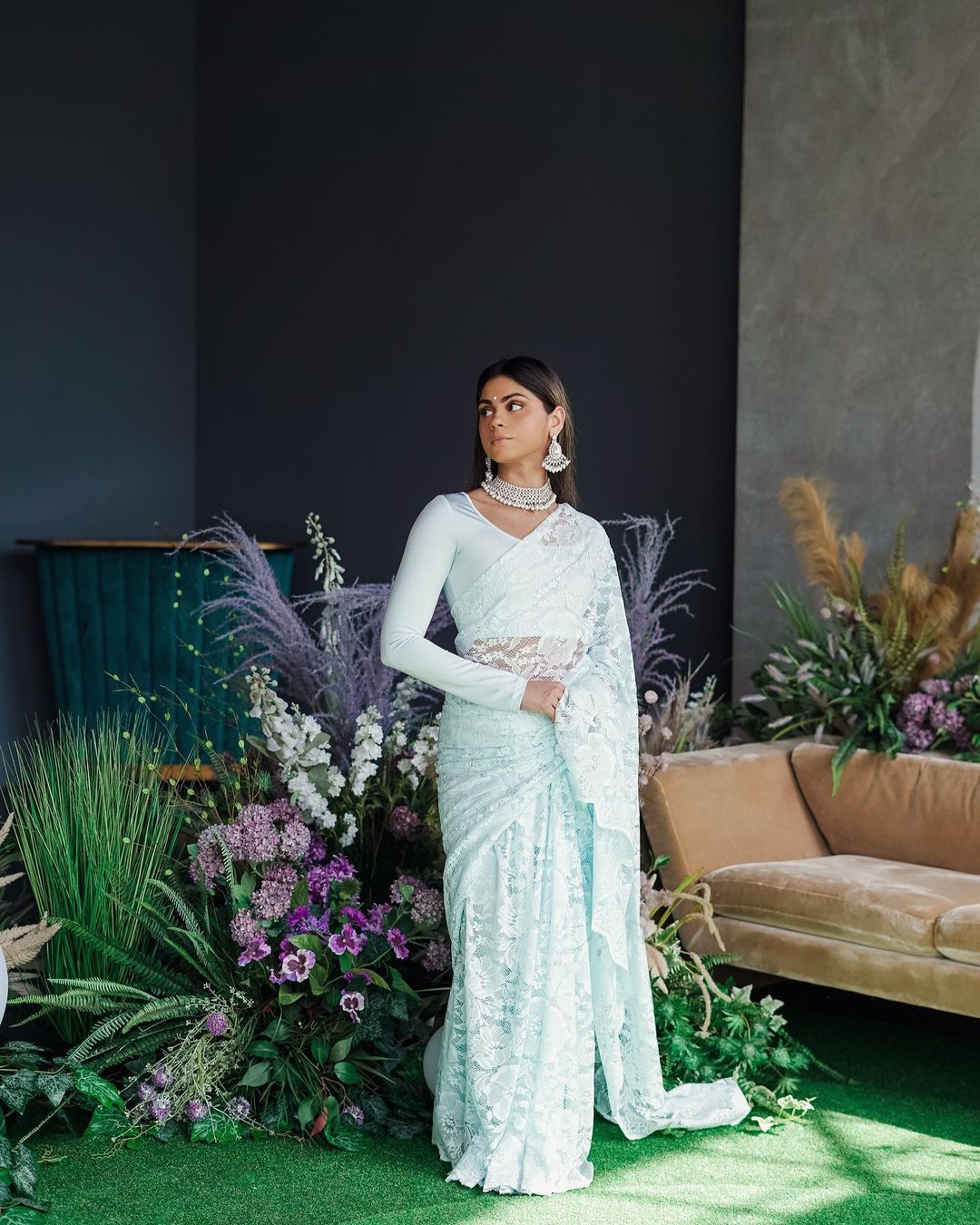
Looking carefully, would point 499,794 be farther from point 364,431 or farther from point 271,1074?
point 364,431

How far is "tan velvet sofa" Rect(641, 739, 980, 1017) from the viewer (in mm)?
3615

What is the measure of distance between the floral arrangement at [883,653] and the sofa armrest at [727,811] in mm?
Result: 171

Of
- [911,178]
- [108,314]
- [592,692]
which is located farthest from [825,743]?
[108,314]

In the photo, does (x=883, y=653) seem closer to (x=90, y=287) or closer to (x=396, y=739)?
(x=396, y=739)

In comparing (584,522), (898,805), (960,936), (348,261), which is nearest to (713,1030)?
(960,936)

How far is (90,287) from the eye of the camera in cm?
648

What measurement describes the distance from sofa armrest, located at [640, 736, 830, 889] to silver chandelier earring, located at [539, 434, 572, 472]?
1199 mm

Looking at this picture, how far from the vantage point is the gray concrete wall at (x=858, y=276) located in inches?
191

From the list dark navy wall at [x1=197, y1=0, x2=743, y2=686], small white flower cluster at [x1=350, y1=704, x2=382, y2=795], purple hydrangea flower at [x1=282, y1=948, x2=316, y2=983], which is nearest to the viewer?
purple hydrangea flower at [x1=282, y1=948, x2=316, y2=983]

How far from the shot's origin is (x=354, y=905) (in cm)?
347

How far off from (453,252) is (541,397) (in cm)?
305

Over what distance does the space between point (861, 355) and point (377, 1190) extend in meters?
3.25

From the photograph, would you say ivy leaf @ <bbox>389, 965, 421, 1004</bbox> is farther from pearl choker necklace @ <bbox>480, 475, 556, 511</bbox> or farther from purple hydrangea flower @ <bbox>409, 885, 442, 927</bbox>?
pearl choker necklace @ <bbox>480, 475, 556, 511</bbox>

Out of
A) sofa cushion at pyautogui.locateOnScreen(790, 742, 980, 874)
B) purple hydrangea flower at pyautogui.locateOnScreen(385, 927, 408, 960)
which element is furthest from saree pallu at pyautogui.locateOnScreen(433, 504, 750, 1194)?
sofa cushion at pyautogui.locateOnScreen(790, 742, 980, 874)
